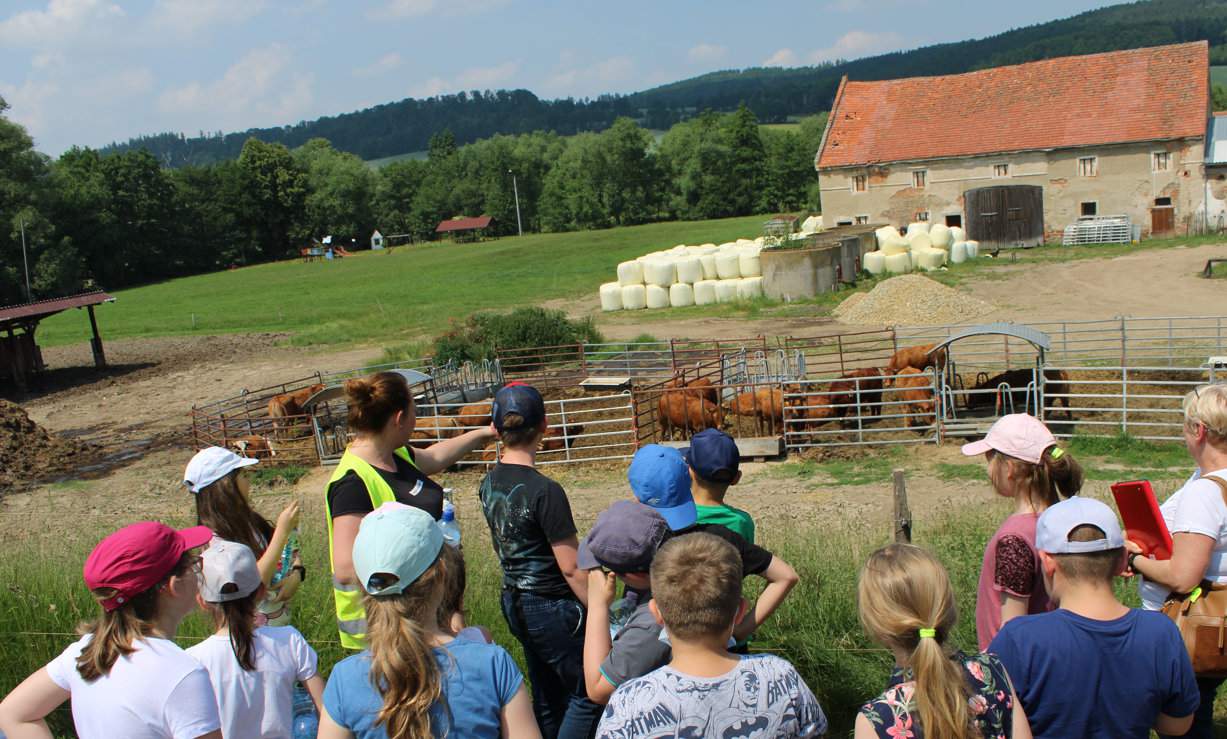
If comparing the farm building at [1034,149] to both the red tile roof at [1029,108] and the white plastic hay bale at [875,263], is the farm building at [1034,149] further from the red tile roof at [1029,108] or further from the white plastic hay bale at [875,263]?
the white plastic hay bale at [875,263]

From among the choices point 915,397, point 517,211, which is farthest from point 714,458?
point 517,211

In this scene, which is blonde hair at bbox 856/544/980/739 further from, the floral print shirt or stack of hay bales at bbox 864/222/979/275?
stack of hay bales at bbox 864/222/979/275

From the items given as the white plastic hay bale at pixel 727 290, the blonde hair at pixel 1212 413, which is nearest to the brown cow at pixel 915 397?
the blonde hair at pixel 1212 413

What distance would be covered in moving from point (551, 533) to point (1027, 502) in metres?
1.91

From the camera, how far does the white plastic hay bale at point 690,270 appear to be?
36094 mm

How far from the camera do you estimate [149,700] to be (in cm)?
323

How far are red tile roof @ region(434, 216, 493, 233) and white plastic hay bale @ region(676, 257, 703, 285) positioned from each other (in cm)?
5971

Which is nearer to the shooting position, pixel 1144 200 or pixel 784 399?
pixel 784 399

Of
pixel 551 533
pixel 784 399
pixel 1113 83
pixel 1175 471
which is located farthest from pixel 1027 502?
pixel 1113 83

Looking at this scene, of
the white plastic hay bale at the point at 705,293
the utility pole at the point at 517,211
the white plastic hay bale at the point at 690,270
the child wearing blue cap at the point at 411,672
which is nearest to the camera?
the child wearing blue cap at the point at 411,672

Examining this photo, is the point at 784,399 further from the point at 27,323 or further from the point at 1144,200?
the point at 1144,200

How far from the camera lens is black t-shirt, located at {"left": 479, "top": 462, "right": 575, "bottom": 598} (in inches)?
165

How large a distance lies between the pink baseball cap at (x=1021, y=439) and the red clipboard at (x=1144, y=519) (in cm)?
39

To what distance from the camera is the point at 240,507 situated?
4613 millimetres
